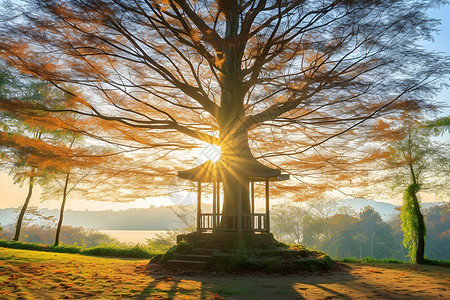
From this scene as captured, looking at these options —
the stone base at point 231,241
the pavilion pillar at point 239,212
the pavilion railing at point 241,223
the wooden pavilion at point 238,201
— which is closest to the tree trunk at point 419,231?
the wooden pavilion at point 238,201

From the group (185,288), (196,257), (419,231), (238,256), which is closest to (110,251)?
(196,257)

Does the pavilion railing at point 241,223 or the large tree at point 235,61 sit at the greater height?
the large tree at point 235,61

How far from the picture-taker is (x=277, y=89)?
9.72m

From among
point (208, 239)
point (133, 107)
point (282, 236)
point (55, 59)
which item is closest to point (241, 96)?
point (133, 107)

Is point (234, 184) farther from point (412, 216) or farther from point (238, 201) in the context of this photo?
point (412, 216)

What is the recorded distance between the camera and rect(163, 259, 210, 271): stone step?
9531 mm

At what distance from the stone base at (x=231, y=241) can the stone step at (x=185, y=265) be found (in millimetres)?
1363

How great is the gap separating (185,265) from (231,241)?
186 centimetres

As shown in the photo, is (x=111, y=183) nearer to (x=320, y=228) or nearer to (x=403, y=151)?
(x=403, y=151)

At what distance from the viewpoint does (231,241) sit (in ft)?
36.4

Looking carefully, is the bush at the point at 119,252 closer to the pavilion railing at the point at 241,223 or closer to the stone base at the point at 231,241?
the pavilion railing at the point at 241,223

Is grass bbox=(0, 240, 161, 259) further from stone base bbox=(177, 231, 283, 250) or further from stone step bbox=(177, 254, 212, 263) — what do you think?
stone step bbox=(177, 254, 212, 263)

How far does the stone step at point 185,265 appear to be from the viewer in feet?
31.3

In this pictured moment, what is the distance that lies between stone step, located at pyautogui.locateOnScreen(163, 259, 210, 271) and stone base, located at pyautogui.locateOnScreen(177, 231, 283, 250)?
1363mm
